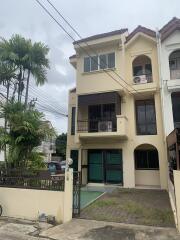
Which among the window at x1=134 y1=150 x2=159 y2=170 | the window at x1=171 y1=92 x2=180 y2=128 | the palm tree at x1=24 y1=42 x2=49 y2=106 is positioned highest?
the palm tree at x1=24 y1=42 x2=49 y2=106

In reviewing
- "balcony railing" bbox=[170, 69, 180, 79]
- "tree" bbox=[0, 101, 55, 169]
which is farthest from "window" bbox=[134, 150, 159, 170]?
"tree" bbox=[0, 101, 55, 169]

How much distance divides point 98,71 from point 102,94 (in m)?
1.80

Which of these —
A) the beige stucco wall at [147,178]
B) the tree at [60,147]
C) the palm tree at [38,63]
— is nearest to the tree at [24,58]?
the palm tree at [38,63]

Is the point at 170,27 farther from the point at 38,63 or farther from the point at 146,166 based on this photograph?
the point at 146,166

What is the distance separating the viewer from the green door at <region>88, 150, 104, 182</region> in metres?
15.0

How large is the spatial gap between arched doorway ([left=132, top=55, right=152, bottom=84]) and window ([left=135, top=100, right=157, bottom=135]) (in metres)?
1.62

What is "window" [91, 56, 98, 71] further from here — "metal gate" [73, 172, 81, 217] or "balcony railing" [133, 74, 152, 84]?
"metal gate" [73, 172, 81, 217]

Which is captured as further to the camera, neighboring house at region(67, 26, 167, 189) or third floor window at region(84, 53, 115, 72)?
third floor window at region(84, 53, 115, 72)

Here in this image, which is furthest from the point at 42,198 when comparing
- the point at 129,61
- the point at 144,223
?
the point at 129,61

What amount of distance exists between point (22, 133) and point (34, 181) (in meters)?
2.26

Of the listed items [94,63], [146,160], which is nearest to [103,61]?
[94,63]

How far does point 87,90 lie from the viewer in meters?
15.5

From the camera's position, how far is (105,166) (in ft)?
49.0

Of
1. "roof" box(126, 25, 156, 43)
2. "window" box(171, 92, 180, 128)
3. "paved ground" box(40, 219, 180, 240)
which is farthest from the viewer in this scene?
"roof" box(126, 25, 156, 43)
